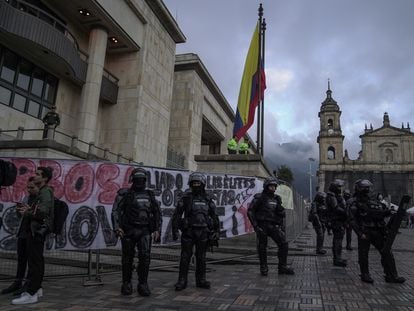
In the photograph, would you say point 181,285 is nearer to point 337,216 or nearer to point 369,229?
point 369,229

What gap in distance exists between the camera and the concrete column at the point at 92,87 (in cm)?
2153

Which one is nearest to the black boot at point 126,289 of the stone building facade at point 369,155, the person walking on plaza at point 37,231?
the person walking on plaza at point 37,231

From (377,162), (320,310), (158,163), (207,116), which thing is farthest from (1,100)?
(377,162)

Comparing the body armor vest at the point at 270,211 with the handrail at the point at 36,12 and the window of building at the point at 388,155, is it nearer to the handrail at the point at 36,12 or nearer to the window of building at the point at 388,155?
the handrail at the point at 36,12

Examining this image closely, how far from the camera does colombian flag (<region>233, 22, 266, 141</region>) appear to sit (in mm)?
15453

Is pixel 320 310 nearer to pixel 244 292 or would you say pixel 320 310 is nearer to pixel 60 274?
pixel 244 292

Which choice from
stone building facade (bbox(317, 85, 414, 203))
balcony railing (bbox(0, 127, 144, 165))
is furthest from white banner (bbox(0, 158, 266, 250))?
stone building facade (bbox(317, 85, 414, 203))

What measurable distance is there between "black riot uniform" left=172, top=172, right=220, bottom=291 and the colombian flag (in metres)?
9.63

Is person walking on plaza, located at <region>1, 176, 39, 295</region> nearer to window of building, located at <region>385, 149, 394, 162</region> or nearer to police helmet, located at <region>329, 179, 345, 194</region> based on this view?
police helmet, located at <region>329, 179, 345, 194</region>

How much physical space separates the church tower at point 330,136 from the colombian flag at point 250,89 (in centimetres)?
8639

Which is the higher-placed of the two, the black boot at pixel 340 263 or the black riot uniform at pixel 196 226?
the black riot uniform at pixel 196 226

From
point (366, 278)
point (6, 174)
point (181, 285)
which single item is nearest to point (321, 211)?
point (366, 278)

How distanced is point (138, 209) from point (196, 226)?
101 cm

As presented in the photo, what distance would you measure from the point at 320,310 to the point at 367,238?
2586mm
